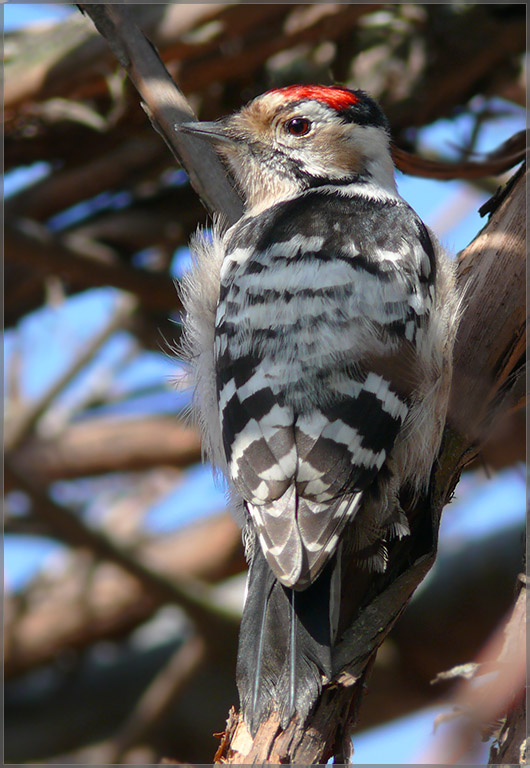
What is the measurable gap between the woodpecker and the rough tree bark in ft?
0.15

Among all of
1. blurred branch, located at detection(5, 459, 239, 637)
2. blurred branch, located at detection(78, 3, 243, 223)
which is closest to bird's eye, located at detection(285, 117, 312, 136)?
blurred branch, located at detection(78, 3, 243, 223)

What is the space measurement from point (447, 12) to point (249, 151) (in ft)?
4.64

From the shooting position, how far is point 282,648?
199 cm

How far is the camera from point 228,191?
2.79m

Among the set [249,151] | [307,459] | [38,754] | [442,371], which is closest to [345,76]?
[249,151]

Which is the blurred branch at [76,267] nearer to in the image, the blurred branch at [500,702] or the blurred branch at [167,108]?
the blurred branch at [167,108]

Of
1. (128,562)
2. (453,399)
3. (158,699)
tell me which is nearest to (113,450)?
(128,562)

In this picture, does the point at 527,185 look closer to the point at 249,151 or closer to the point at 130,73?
the point at 249,151

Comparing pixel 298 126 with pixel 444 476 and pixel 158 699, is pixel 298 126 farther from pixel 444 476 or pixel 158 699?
pixel 158 699

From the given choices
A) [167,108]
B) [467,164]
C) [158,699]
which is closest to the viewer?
[167,108]

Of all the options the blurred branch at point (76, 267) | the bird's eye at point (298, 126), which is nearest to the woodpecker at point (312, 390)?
the bird's eye at point (298, 126)

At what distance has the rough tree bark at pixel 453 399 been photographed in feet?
6.21

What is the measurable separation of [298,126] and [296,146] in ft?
0.24

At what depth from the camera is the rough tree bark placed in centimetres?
189
